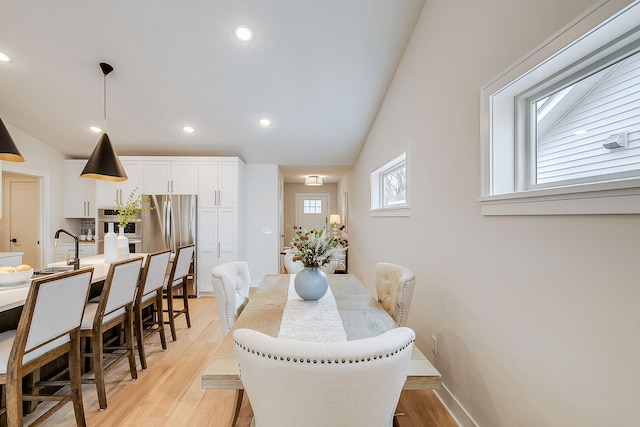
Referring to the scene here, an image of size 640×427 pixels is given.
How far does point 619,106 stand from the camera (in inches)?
41.4

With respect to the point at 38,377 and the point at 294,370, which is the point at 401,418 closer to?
the point at 294,370

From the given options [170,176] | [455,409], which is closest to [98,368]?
[455,409]

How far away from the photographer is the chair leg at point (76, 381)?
5.39 ft

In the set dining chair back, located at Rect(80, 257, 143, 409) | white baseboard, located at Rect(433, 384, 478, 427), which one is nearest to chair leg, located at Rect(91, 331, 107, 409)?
dining chair back, located at Rect(80, 257, 143, 409)

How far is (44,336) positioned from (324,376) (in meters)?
1.64

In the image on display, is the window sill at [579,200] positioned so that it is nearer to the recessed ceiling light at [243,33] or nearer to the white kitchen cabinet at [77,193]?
the recessed ceiling light at [243,33]

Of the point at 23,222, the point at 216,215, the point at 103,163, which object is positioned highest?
the point at 103,163

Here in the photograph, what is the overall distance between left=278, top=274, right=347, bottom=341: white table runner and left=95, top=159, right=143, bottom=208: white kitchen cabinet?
3.88m

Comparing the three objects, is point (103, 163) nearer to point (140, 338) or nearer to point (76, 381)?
point (140, 338)

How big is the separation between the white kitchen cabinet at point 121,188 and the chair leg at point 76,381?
10.7 ft

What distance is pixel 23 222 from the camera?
506cm

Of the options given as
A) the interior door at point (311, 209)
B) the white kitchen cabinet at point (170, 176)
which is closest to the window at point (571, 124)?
the white kitchen cabinet at point (170, 176)

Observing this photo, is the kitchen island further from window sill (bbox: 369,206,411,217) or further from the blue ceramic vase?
window sill (bbox: 369,206,411,217)

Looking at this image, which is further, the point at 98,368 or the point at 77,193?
the point at 77,193
